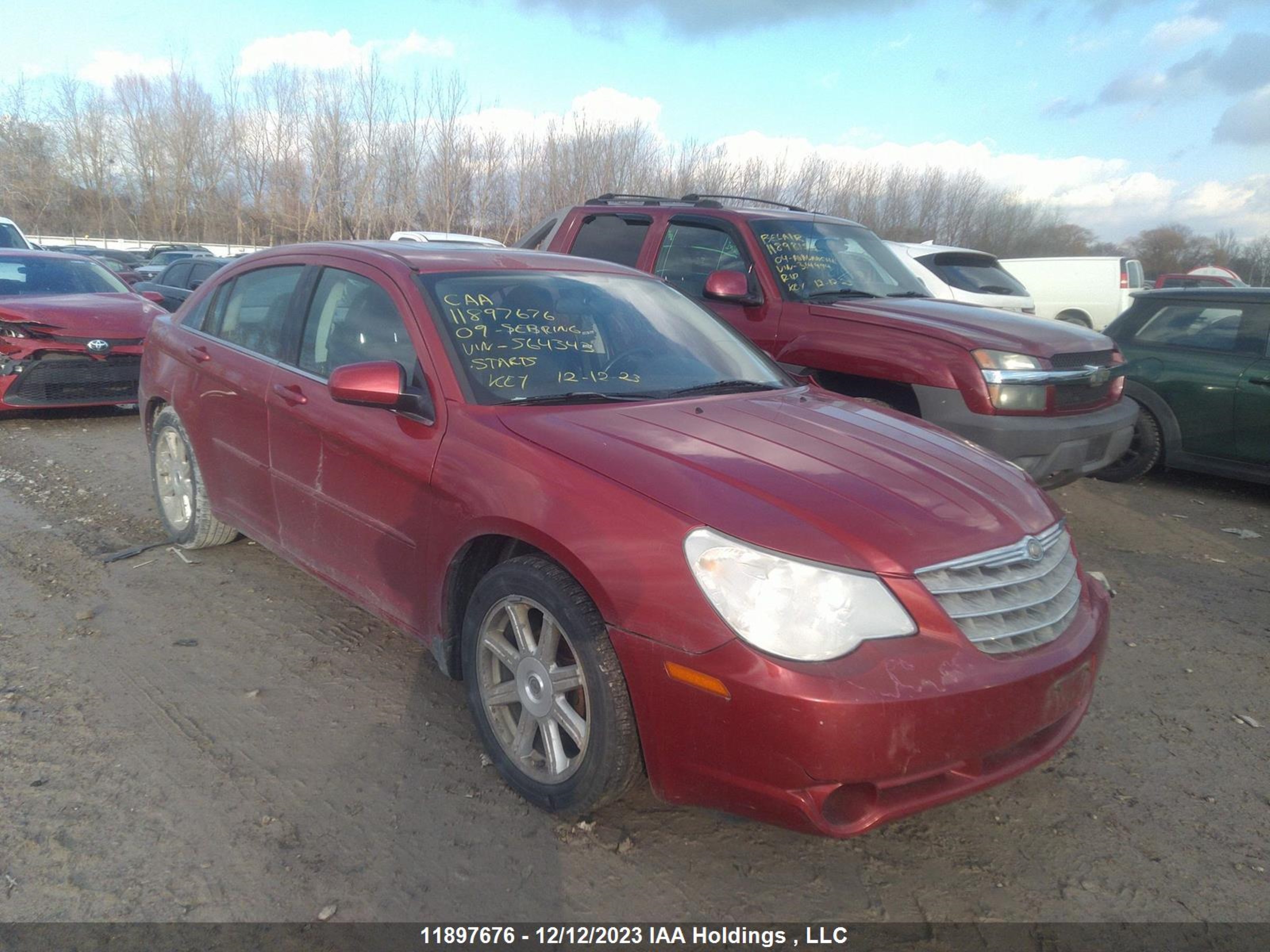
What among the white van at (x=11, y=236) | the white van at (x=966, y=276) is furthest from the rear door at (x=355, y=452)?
the white van at (x=11, y=236)

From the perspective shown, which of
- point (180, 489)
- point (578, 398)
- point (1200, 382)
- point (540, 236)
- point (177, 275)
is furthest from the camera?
point (177, 275)

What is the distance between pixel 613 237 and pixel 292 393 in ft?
11.8

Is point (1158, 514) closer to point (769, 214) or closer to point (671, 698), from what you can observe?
point (769, 214)

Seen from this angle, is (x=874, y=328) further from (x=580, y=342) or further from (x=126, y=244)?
(x=126, y=244)

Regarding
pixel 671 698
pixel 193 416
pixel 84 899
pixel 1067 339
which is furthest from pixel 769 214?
pixel 84 899

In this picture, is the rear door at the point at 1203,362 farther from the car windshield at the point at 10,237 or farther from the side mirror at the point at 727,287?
the car windshield at the point at 10,237

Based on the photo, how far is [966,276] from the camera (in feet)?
36.2

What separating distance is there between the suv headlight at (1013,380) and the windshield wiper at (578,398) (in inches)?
102

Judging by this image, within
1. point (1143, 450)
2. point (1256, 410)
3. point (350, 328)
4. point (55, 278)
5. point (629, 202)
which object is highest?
point (629, 202)

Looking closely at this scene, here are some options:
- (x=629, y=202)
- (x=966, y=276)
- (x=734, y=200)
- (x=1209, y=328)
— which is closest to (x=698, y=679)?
(x=629, y=202)

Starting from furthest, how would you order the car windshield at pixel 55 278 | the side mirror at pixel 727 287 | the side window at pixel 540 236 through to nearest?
1. the car windshield at pixel 55 278
2. the side window at pixel 540 236
3. the side mirror at pixel 727 287

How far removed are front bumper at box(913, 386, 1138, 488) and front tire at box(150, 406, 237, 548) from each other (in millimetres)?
3787

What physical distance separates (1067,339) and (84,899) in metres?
5.41

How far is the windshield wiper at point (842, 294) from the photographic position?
6.02 m
